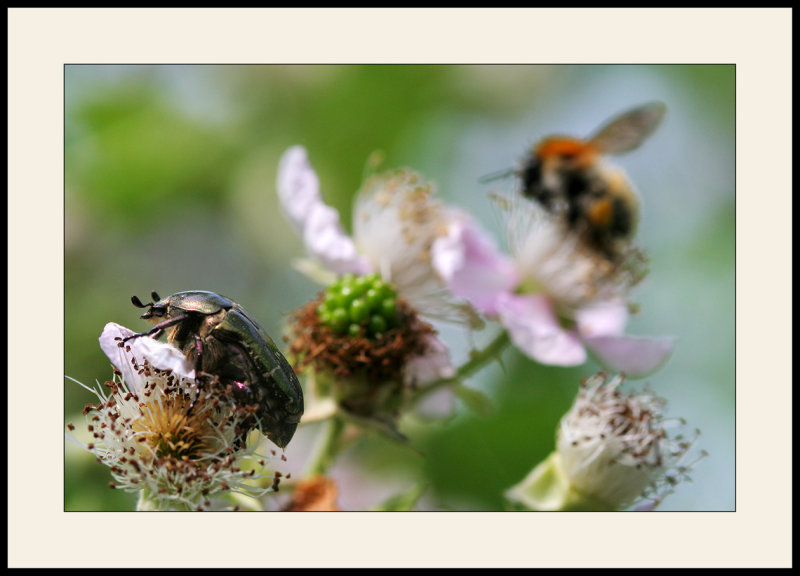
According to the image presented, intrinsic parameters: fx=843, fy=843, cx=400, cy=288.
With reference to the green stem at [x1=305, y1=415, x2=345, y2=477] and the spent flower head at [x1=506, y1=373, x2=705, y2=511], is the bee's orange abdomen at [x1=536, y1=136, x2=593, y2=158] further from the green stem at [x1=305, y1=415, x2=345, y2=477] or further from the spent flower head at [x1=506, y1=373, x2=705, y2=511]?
the green stem at [x1=305, y1=415, x2=345, y2=477]

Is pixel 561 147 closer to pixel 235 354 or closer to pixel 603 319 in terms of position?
pixel 603 319

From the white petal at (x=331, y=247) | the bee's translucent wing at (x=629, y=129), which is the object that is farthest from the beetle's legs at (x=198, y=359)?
the bee's translucent wing at (x=629, y=129)

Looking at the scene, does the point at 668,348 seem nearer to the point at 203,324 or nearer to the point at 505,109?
Answer: the point at 203,324

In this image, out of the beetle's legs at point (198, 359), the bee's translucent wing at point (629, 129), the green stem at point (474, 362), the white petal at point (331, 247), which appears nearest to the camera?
the beetle's legs at point (198, 359)

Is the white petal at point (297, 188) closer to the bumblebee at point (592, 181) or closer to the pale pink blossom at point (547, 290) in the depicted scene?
the pale pink blossom at point (547, 290)

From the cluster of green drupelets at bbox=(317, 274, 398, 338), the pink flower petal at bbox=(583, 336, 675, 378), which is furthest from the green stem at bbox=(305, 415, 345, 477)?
the pink flower petal at bbox=(583, 336, 675, 378)

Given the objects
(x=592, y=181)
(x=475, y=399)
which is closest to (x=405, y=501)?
(x=475, y=399)
